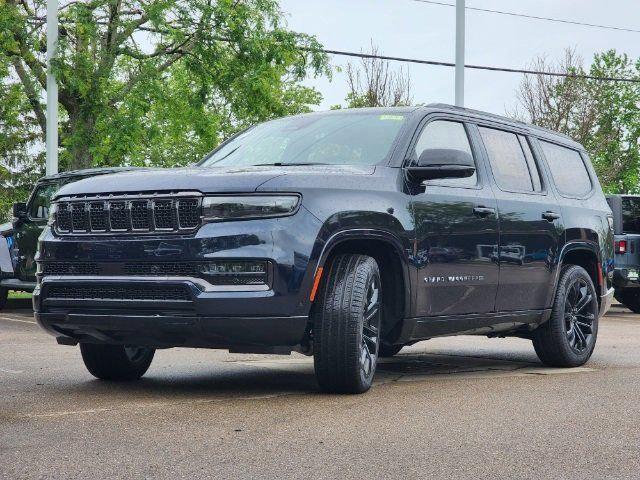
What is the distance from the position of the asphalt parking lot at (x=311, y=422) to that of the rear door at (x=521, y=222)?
661 millimetres

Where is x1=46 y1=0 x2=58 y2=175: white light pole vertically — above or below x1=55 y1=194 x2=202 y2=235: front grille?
above

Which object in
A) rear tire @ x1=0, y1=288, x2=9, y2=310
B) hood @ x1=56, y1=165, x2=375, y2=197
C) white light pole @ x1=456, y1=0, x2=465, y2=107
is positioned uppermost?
white light pole @ x1=456, y1=0, x2=465, y2=107

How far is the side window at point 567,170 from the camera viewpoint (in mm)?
9289

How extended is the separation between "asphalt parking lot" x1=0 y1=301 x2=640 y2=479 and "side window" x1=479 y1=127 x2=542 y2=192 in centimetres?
146

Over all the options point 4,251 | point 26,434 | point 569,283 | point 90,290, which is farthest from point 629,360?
point 4,251

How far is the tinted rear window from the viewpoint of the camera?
18219 mm

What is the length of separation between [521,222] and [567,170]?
59.7 inches

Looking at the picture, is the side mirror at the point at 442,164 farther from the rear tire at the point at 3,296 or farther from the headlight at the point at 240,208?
the rear tire at the point at 3,296

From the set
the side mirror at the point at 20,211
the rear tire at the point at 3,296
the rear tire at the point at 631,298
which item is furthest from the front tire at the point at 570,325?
the rear tire at the point at 3,296

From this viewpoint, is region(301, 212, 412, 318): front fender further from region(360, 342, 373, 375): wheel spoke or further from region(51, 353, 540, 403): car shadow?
region(51, 353, 540, 403): car shadow

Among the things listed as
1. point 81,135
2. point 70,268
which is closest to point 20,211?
point 81,135

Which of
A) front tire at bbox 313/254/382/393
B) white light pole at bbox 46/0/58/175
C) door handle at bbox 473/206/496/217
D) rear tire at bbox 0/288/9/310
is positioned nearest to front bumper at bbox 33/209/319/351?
front tire at bbox 313/254/382/393

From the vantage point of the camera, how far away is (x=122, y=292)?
21.0 feet

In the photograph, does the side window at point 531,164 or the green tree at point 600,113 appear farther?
the green tree at point 600,113
